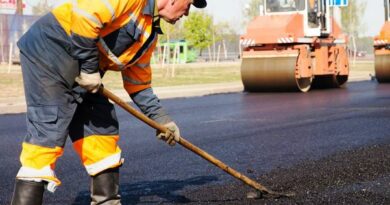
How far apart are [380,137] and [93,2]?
17.2 ft

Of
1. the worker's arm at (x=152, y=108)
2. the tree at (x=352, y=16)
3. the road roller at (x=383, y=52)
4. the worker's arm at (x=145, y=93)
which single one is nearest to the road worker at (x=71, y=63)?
the worker's arm at (x=145, y=93)

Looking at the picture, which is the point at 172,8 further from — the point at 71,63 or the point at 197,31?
the point at 197,31

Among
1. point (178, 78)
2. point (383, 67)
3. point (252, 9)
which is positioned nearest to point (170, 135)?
point (383, 67)

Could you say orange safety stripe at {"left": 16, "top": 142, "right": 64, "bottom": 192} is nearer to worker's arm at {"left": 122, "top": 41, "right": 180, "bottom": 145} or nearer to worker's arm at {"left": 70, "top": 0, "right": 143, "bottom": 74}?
worker's arm at {"left": 70, "top": 0, "right": 143, "bottom": 74}

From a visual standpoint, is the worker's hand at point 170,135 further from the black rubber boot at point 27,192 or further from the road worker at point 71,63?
the black rubber boot at point 27,192

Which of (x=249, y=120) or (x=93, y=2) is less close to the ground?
(x=93, y=2)

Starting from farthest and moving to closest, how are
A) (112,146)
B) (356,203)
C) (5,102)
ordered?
1. (5,102)
2. (356,203)
3. (112,146)

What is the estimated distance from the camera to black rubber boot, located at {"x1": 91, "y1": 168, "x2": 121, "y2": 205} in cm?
387

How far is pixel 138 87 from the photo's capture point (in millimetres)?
4059

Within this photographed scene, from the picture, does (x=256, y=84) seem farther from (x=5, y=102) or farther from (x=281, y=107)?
(x=5, y=102)

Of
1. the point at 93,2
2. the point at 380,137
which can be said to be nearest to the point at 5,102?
the point at 380,137

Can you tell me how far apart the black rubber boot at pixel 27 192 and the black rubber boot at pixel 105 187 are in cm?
44

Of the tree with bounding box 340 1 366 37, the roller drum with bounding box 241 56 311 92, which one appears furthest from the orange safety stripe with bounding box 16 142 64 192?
the tree with bounding box 340 1 366 37

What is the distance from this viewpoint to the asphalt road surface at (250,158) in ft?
15.7
